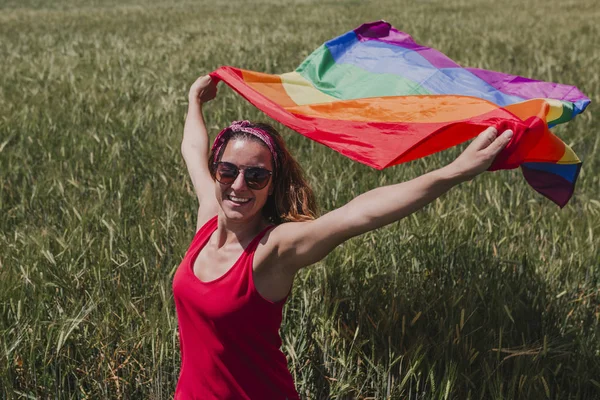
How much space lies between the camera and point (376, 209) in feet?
5.36

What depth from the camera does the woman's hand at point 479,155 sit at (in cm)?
156

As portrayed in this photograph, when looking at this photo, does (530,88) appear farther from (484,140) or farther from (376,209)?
(376,209)

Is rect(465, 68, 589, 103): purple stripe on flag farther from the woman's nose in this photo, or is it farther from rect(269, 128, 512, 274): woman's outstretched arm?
the woman's nose

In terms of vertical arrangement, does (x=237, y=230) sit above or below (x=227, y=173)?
below

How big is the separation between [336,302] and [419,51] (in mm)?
1347

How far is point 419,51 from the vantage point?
10.4ft

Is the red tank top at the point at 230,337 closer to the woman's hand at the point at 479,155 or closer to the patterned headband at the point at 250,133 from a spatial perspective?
the patterned headband at the point at 250,133

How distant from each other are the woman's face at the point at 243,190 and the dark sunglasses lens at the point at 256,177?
11mm

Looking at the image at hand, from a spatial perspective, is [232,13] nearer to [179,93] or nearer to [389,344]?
[179,93]

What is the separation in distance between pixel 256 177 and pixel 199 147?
0.71m

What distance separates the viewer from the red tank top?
180 centimetres

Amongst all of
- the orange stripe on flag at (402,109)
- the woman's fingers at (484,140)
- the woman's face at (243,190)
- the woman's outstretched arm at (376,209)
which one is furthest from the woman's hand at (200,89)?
the woman's fingers at (484,140)

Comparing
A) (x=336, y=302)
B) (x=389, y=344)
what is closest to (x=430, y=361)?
(x=389, y=344)

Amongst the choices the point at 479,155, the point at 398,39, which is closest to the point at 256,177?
the point at 479,155
